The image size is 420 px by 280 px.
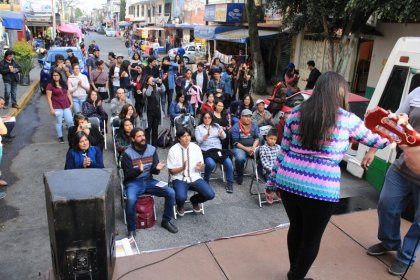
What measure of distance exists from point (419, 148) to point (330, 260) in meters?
1.55

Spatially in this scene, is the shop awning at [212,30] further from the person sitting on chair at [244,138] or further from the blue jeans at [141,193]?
the blue jeans at [141,193]

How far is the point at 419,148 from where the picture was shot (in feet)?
7.89

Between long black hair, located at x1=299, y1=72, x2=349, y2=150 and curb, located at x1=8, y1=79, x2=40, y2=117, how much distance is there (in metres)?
9.85

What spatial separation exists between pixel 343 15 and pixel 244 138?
492 centimetres

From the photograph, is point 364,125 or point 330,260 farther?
point 330,260

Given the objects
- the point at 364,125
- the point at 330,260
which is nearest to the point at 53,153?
the point at 330,260

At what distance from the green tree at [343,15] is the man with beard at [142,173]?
5.85 m

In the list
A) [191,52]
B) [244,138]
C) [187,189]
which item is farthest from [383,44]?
[191,52]

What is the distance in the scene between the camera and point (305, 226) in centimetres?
272

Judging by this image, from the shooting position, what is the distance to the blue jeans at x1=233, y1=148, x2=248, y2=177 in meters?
6.43

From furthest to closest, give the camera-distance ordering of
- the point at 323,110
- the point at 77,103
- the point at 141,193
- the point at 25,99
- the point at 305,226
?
the point at 25,99 → the point at 77,103 → the point at 141,193 → the point at 305,226 → the point at 323,110

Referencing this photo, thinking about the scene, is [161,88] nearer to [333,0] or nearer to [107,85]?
[107,85]

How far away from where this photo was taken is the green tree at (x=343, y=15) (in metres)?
8.20

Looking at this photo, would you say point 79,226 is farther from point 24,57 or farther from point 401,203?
point 24,57
